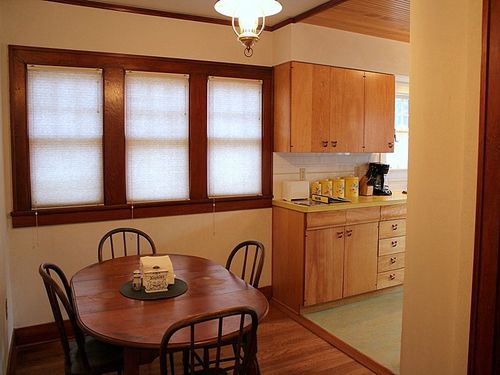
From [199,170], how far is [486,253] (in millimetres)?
2414

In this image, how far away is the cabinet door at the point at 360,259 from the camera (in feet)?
12.5

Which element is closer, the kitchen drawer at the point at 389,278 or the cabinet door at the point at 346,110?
the cabinet door at the point at 346,110

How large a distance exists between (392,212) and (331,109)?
1166 mm

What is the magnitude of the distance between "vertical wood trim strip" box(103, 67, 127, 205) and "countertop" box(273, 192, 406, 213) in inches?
57.3

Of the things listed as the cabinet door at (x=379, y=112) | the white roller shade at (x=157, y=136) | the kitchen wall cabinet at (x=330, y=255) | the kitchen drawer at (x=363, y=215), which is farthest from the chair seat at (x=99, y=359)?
the cabinet door at (x=379, y=112)

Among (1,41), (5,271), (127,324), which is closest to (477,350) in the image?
(127,324)

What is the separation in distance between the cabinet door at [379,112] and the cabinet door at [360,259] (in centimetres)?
85

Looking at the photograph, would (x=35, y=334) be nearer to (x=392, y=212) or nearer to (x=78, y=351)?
(x=78, y=351)

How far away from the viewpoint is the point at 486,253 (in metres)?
1.73

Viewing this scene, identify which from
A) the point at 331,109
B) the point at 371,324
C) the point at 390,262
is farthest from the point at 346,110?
the point at 371,324

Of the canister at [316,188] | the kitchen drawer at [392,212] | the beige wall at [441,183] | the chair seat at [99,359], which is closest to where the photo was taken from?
the beige wall at [441,183]

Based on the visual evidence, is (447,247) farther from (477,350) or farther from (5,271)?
(5,271)

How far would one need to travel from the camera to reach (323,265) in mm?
3672

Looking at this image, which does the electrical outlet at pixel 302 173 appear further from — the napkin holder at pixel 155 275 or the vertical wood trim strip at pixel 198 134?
the napkin holder at pixel 155 275
